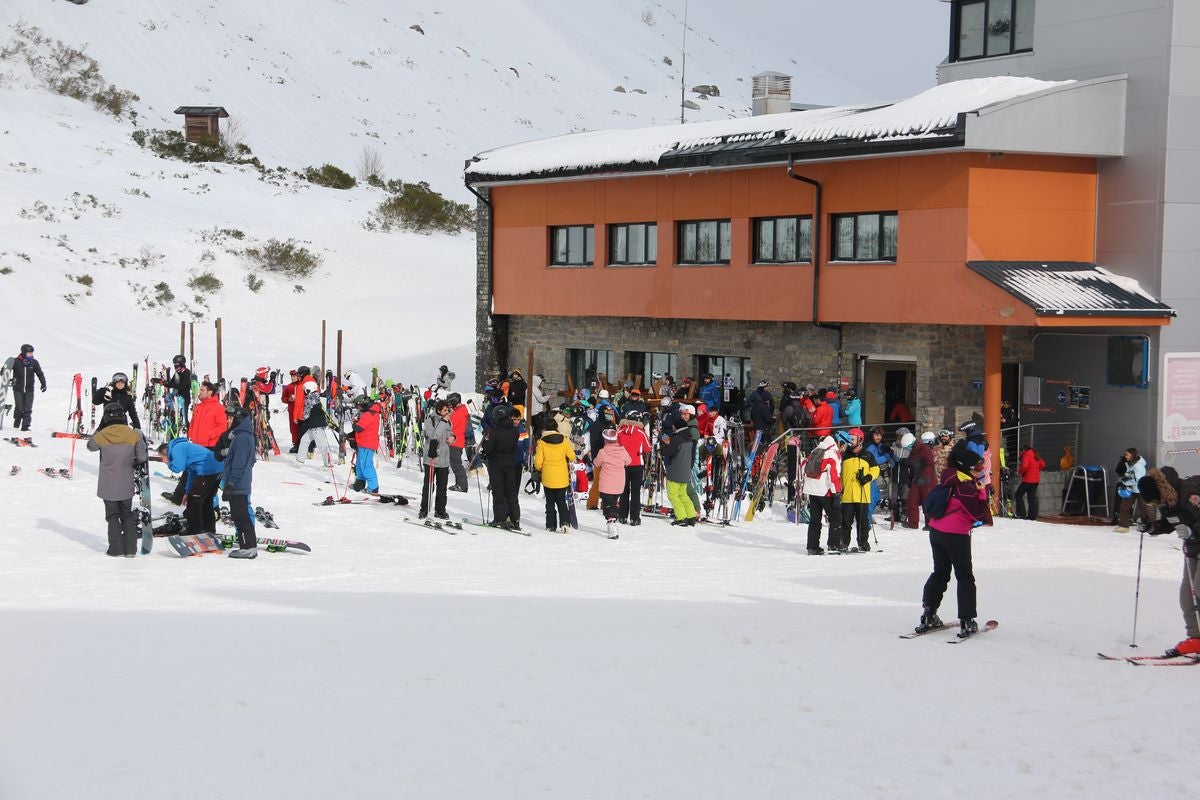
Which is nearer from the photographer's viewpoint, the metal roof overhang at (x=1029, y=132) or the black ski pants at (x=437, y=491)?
the black ski pants at (x=437, y=491)

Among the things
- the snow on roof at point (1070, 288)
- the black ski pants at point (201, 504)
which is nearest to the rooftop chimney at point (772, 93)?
the snow on roof at point (1070, 288)

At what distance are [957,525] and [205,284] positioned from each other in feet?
128

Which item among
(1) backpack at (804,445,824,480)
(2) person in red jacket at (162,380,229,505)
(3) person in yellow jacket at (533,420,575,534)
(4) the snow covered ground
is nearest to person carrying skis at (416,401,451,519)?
(3) person in yellow jacket at (533,420,575,534)

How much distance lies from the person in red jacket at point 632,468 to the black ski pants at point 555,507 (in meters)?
0.83

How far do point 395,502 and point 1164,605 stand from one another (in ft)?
33.3

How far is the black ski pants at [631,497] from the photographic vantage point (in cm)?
1852

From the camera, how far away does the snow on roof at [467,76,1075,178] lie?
22234 millimetres

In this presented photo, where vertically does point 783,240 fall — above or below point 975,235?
above

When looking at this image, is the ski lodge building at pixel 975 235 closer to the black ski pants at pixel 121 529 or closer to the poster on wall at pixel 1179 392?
the poster on wall at pixel 1179 392

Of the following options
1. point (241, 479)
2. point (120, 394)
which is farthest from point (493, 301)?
point (241, 479)

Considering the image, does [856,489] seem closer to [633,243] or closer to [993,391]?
[993,391]

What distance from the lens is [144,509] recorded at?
14.8 m

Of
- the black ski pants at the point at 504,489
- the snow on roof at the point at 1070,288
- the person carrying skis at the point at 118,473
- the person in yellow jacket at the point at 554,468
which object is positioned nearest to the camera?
the person carrying skis at the point at 118,473

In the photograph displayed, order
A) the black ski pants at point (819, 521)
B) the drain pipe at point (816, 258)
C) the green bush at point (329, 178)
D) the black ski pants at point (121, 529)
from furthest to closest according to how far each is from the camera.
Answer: the green bush at point (329, 178), the drain pipe at point (816, 258), the black ski pants at point (819, 521), the black ski pants at point (121, 529)
